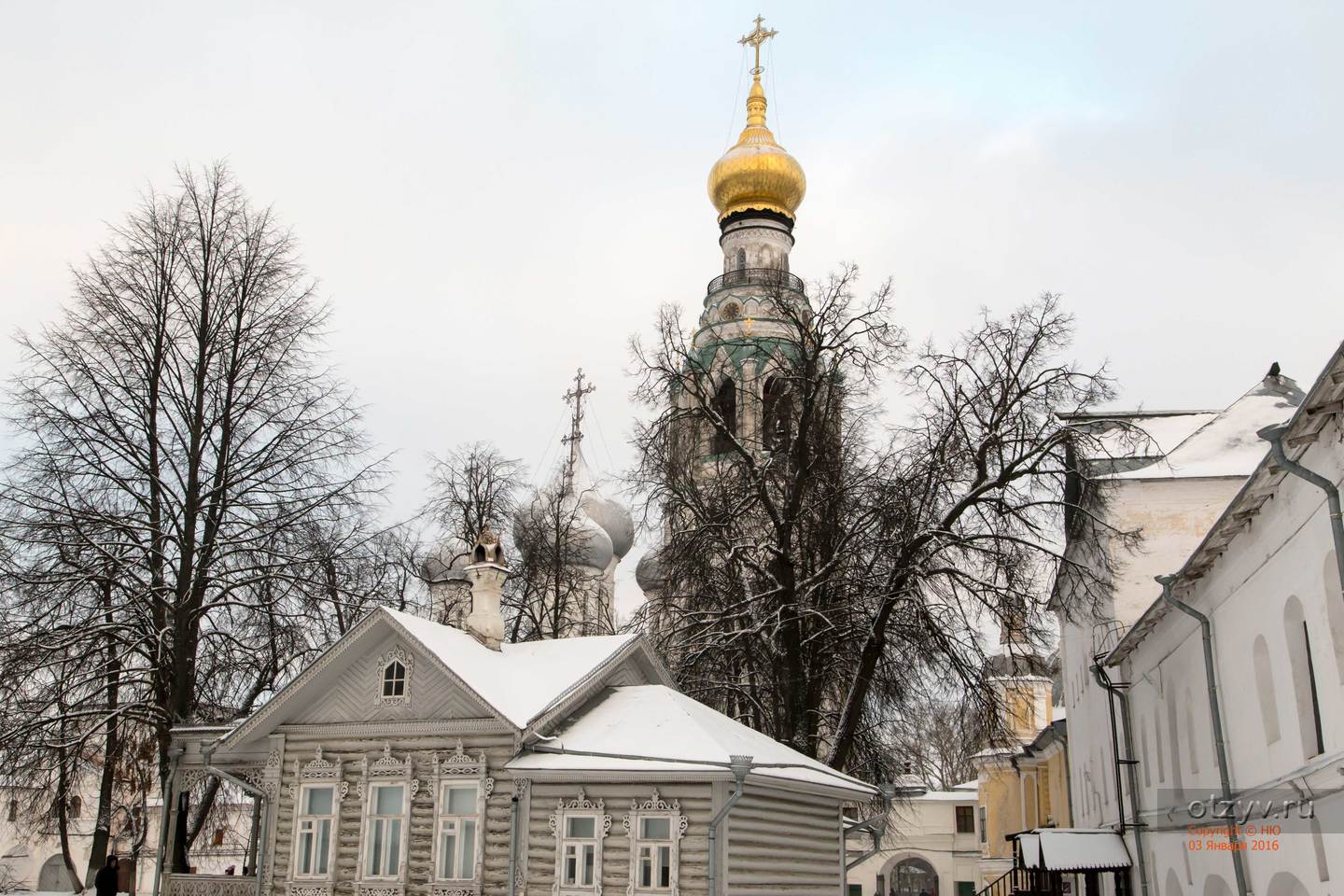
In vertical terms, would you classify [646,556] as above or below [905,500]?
above

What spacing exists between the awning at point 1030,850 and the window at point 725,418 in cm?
836

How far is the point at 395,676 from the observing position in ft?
61.7

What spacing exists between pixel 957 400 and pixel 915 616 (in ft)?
12.2

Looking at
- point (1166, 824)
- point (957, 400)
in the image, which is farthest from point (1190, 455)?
point (1166, 824)

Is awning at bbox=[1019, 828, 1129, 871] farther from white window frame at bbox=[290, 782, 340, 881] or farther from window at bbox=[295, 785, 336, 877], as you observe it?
window at bbox=[295, 785, 336, 877]

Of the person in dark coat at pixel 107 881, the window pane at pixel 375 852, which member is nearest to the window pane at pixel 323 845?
the window pane at pixel 375 852

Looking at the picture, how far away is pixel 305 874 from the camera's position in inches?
733

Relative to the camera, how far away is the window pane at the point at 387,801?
722 inches

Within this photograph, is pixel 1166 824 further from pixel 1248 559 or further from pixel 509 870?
pixel 509 870

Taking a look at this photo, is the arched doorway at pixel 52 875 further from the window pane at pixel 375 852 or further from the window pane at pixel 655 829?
the window pane at pixel 655 829

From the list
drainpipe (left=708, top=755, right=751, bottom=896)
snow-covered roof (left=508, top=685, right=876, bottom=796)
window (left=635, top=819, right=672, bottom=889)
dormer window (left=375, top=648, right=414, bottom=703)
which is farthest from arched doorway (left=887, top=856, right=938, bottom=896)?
drainpipe (left=708, top=755, right=751, bottom=896)

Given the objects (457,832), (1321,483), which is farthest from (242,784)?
(1321,483)

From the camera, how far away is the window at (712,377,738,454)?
23.4 meters

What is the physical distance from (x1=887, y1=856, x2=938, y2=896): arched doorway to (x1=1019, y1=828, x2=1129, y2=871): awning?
33053mm
